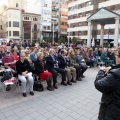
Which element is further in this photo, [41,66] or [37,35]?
[37,35]

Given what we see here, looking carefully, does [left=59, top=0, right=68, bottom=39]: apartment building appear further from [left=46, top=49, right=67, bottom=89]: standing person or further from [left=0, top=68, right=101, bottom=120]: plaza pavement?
[left=0, top=68, right=101, bottom=120]: plaza pavement

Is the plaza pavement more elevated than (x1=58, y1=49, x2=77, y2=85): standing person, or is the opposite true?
(x1=58, y1=49, x2=77, y2=85): standing person

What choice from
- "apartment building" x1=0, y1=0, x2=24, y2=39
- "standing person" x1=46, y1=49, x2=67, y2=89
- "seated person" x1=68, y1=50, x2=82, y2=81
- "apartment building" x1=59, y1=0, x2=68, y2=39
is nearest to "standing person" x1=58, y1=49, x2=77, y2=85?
"standing person" x1=46, y1=49, x2=67, y2=89

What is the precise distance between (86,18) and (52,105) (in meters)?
42.2

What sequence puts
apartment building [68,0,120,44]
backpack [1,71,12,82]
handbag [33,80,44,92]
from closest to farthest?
backpack [1,71,12,82] < handbag [33,80,44,92] < apartment building [68,0,120,44]

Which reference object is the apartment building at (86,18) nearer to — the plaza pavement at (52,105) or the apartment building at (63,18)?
the apartment building at (63,18)

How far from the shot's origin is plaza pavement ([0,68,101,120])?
4141 millimetres

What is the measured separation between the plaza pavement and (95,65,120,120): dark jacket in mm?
2192

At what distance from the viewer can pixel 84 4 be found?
46.1 meters

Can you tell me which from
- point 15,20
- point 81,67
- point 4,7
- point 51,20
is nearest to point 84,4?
point 51,20

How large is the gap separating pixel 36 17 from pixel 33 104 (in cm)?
5438

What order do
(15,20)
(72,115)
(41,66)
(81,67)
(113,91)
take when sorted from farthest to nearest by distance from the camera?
(15,20), (81,67), (41,66), (72,115), (113,91)

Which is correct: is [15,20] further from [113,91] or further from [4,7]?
[113,91]

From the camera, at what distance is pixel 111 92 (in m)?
2.00
